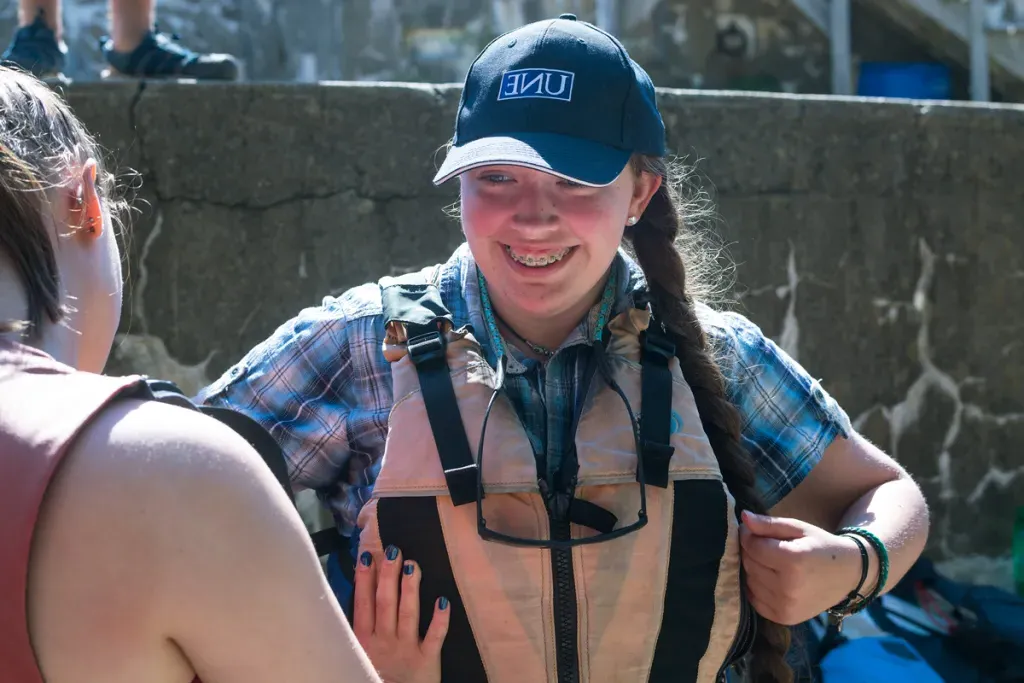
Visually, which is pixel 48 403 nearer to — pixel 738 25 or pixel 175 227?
pixel 175 227

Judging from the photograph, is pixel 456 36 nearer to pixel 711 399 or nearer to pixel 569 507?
pixel 711 399

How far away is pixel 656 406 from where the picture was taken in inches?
61.7

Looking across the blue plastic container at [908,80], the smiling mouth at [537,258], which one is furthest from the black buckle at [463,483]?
the blue plastic container at [908,80]

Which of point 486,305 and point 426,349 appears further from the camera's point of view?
point 486,305

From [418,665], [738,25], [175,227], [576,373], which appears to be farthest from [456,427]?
[738,25]

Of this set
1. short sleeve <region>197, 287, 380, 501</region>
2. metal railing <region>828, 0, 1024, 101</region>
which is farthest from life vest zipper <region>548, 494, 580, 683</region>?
metal railing <region>828, 0, 1024, 101</region>

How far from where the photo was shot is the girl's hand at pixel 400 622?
1.45m

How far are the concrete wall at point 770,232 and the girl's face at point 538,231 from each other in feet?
5.56

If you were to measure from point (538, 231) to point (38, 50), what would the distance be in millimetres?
2452

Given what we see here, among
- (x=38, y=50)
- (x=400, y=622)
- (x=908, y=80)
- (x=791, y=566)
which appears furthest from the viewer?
(x=908, y=80)

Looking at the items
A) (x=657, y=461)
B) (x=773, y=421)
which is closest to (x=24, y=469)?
(x=657, y=461)

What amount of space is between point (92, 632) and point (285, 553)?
0.17 m

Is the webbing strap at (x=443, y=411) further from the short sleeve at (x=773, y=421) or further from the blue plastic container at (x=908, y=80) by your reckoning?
the blue plastic container at (x=908, y=80)

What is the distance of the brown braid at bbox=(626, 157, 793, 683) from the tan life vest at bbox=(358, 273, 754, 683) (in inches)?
2.5
